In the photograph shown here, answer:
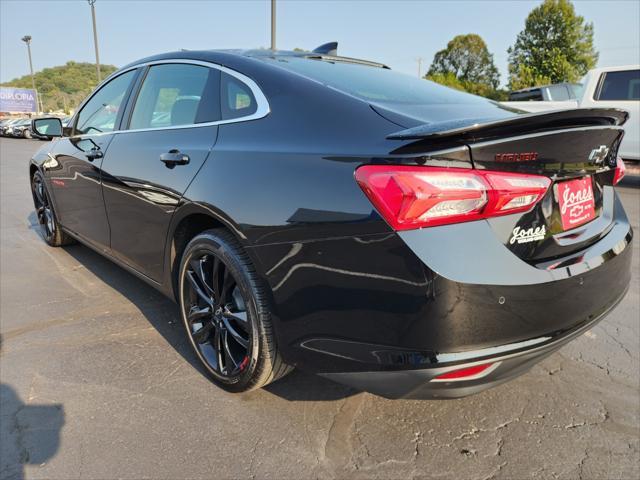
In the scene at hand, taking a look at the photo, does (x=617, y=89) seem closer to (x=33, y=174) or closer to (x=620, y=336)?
(x=620, y=336)

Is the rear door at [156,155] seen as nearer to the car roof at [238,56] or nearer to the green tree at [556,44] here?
the car roof at [238,56]

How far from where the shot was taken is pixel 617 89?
907 centimetres

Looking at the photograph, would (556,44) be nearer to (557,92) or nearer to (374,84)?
(557,92)

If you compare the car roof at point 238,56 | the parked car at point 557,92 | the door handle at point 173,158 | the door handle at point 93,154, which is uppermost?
the car roof at point 238,56

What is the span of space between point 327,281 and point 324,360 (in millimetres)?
324

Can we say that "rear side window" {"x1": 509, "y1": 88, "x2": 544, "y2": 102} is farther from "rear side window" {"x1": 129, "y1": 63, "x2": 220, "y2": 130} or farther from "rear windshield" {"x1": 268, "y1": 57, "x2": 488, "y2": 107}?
"rear side window" {"x1": 129, "y1": 63, "x2": 220, "y2": 130}

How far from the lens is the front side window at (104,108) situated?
332cm

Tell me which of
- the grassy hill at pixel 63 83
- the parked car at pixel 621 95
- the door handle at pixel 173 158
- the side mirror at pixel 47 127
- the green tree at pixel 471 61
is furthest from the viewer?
the grassy hill at pixel 63 83

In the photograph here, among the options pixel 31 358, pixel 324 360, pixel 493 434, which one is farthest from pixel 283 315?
pixel 31 358

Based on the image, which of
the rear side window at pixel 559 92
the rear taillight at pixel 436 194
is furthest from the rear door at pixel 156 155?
the rear side window at pixel 559 92

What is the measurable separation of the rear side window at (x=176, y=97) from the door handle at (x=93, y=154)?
1.15 ft

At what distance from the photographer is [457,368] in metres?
1.56

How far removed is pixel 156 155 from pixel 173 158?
0.23 m

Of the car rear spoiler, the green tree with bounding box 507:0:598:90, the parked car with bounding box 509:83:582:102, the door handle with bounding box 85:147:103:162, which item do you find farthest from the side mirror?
the green tree with bounding box 507:0:598:90
